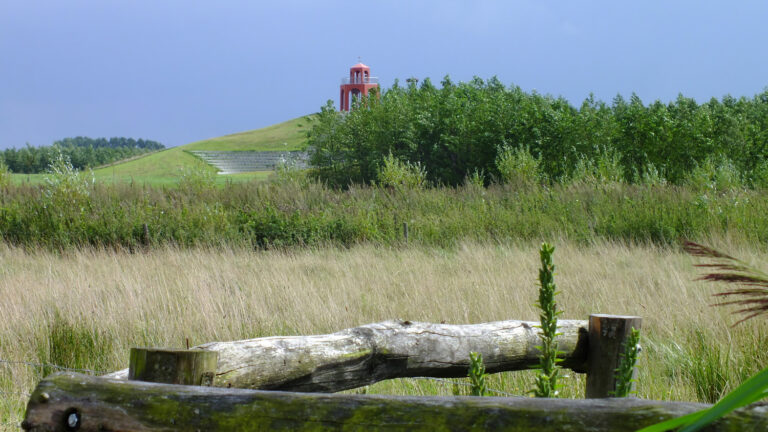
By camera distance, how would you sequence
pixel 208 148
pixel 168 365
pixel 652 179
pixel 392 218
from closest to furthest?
1. pixel 168 365
2. pixel 392 218
3. pixel 652 179
4. pixel 208 148

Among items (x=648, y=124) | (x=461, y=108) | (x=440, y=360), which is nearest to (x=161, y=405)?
(x=440, y=360)

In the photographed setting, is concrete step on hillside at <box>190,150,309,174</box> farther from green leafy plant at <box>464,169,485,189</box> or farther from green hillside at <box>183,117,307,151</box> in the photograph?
green leafy plant at <box>464,169,485,189</box>

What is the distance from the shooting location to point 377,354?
285 centimetres

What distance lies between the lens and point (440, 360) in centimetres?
298

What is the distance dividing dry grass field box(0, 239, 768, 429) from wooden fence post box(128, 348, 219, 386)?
2.16m

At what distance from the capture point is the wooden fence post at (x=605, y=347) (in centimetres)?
298

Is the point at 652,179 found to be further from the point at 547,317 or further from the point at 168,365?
the point at 168,365

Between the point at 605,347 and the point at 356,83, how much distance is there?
102931 millimetres

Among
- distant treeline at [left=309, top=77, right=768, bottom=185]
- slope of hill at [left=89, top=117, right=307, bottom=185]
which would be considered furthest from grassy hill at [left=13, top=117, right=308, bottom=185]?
distant treeline at [left=309, top=77, right=768, bottom=185]

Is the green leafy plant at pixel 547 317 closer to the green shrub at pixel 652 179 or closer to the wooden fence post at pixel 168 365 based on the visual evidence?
Result: the wooden fence post at pixel 168 365

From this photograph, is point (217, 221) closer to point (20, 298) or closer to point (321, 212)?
point (321, 212)

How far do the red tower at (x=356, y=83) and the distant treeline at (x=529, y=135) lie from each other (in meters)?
65.9

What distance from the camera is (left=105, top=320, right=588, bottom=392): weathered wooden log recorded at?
2.58 meters

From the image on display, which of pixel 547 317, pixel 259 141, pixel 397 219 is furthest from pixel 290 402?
pixel 259 141
